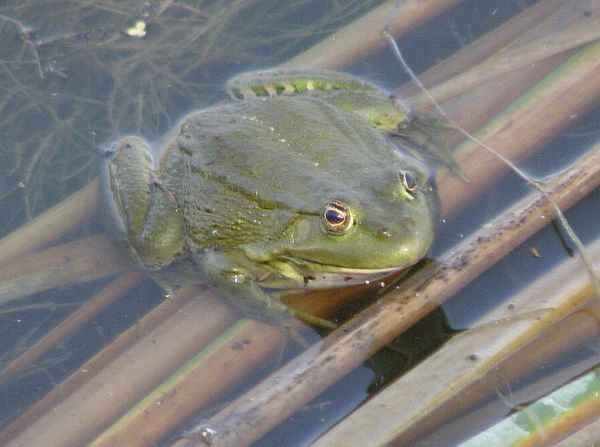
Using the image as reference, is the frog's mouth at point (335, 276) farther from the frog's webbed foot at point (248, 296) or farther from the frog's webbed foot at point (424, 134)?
the frog's webbed foot at point (424, 134)

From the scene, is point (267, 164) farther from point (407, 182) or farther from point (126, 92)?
point (126, 92)

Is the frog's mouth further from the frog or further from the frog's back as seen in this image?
the frog's back

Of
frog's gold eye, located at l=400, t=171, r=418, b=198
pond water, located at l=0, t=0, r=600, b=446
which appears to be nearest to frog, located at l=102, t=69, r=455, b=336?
frog's gold eye, located at l=400, t=171, r=418, b=198

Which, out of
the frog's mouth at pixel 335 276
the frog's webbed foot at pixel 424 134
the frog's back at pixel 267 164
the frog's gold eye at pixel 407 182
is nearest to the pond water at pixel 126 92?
the frog's mouth at pixel 335 276

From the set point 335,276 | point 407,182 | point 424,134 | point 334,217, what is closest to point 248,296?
point 335,276

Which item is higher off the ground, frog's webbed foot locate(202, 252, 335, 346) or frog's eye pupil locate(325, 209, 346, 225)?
frog's eye pupil locate(325, 209, 346, 225)

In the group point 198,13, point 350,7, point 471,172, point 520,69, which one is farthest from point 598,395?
point 198,13

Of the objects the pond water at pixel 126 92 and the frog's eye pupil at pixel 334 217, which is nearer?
the frog's eye pupil at pixel 334 217
